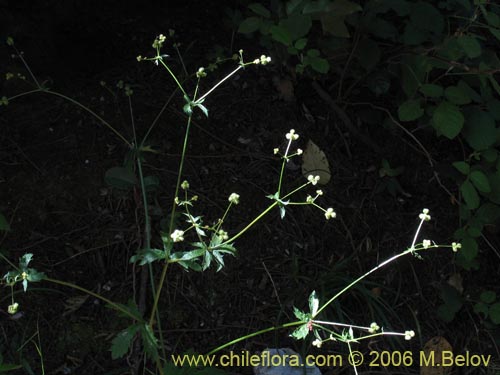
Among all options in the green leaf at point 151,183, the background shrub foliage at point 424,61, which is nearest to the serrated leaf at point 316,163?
the background shrub foliage at point 424,61

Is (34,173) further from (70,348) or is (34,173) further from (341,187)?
(341,187)

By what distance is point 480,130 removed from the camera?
2.06m

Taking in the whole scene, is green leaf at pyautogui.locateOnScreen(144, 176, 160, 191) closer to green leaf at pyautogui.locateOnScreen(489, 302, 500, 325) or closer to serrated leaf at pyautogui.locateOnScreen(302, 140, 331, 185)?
serrated leaf at pyautogui.locateOnScreen(302, 140, 331, 185)

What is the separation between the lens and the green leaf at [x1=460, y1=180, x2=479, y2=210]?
77.7 inches

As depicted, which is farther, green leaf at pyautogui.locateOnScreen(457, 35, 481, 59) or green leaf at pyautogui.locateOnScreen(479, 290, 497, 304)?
green leaf at pyautogui.locateOnScreen(479, 290, 497, 304)

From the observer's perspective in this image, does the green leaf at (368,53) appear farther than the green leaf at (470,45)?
Yes

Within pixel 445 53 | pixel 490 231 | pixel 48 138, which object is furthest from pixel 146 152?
pixel 490 231

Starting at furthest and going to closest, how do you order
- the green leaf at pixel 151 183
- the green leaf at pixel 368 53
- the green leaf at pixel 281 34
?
the green leaf at pixel 368 53 → the green leaf at pixel 281 34 → the green leaf at pixel 151 183

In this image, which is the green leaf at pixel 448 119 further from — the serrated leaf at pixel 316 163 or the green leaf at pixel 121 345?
the green leaf at pixel 121 345

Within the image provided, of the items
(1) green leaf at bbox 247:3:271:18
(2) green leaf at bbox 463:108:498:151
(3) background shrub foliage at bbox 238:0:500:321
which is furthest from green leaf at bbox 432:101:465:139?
(1) green leaf at bbox 247:3:271:18

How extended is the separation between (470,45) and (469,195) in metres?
0.53

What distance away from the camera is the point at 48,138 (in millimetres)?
2057

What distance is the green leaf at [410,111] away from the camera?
6.75 ft

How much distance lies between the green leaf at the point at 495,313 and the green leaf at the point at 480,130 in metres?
0.58
